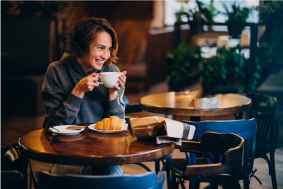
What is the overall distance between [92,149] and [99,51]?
0.67 metres

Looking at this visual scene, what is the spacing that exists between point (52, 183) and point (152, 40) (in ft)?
19.9

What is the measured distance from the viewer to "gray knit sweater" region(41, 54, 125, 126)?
1.73 metres

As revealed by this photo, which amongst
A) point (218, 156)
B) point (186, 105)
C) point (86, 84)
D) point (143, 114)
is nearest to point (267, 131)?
point (186, 105)

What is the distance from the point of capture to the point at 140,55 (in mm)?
9203

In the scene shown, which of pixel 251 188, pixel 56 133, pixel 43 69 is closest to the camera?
pixel 56 133

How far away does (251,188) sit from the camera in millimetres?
2578

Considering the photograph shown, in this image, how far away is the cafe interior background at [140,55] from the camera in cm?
387

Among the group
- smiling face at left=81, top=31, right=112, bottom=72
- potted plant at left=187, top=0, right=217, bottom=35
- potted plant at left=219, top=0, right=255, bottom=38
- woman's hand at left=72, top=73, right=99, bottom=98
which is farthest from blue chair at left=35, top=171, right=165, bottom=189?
potted plant at left=187, top=0, right=217, bottom=35

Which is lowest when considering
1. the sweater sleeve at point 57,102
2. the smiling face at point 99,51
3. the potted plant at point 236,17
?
the sweater sleeve at point 57,102

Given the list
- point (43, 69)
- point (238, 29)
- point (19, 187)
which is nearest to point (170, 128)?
point (19, 187)

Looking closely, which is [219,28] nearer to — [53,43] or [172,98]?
[53,43]

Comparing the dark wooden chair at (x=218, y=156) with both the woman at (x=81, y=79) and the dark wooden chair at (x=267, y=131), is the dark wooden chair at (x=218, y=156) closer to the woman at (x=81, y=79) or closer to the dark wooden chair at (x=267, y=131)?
the woman at (x=81, y=79)

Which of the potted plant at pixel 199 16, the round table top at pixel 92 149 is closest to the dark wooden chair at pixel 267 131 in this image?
the round table top at pixel 92 149

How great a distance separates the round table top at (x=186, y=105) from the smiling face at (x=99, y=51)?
68 cm
